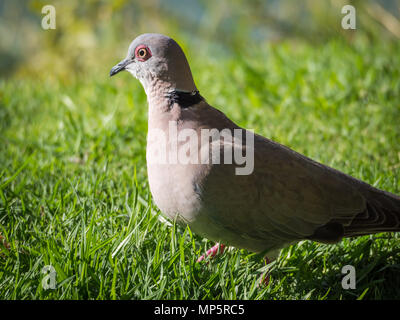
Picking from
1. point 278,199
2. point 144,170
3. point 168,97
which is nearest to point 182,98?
point 168,97

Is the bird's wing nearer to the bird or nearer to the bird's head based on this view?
the bird

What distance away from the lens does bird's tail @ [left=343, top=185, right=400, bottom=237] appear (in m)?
2.36

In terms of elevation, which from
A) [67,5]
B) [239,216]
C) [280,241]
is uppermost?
[67,5]

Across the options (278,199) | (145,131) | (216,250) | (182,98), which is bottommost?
(216,250)

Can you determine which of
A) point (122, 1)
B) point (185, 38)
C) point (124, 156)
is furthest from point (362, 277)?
point (185, 38)

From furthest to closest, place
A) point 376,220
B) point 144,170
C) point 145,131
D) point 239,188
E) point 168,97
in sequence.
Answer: point 145,131, point 144,170, point 168,97, point 376,220, point 239,188

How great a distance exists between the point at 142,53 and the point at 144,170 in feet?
3.81

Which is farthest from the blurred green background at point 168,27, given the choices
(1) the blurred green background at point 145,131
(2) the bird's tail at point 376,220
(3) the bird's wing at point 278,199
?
(2) the bird's tail at point 376,220

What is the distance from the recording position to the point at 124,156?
3814mm

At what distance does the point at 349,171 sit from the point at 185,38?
4.11 metres

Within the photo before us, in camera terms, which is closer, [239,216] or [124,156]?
[239,216]

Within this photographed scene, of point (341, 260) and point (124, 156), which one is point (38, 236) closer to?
point (124, 156)

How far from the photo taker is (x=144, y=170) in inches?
139

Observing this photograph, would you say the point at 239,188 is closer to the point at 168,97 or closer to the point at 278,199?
the point at 278,199
